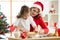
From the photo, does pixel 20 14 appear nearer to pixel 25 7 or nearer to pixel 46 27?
pixel 25 7

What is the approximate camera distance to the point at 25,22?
0.98 metres

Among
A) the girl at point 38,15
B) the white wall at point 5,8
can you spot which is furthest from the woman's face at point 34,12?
the white wall at point 5,8

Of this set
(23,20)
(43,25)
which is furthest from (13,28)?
(43,25)

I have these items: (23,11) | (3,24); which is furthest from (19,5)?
(3,24)

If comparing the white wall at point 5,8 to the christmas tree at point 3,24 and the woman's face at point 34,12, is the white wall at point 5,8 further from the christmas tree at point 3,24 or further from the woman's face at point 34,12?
the woman's face at point 34,12

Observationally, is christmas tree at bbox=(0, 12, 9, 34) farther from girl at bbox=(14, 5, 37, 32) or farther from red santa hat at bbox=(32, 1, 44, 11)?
red santa hat at bbox=(32, 1, 44, 11)

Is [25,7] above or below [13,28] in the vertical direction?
above

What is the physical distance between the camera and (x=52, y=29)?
3.31 feet

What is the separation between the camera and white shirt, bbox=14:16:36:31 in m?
0.98

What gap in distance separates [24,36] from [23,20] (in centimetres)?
10

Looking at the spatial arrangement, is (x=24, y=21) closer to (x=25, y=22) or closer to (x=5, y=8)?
(x=25, y=22)

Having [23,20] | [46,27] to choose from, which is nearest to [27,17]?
[23,20]

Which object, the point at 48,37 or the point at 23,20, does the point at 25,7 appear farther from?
the point at 48,37

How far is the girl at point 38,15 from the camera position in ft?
3.22
